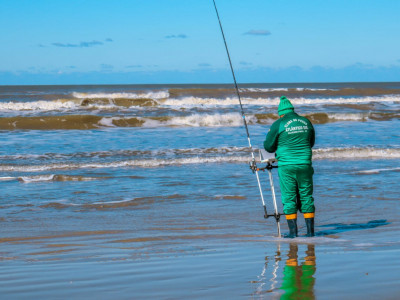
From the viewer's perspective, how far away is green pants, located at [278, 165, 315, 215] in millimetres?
6121

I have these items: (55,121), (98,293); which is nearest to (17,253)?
(98,293)

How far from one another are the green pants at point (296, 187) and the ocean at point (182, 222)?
13.6 inches

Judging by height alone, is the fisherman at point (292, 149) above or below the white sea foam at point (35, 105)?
below

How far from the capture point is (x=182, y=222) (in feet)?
24.7

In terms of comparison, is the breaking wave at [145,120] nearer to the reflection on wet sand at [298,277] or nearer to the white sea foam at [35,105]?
the white sea foam at [35,105]

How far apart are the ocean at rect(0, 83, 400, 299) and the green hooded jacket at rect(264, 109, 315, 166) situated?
84 centimetres


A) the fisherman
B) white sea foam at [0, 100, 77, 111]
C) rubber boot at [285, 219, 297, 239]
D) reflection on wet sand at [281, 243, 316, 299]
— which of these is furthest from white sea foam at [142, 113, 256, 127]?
reflection on wet sand at [281, 243, 316, 299]

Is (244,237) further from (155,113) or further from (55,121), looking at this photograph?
(155,113)

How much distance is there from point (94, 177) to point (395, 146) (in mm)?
8586

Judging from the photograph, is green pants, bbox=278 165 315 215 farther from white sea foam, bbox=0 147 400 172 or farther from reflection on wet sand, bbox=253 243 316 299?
white sea foam, bbox=0 147 400 172

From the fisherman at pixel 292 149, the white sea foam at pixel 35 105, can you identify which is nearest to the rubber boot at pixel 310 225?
the fisherman at pixel 292 149

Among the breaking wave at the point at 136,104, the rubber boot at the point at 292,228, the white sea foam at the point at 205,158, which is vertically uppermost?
the breaking wave at the point at 136,104

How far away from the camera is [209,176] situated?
37.6 ft

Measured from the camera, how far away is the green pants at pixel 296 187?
6.12 m
